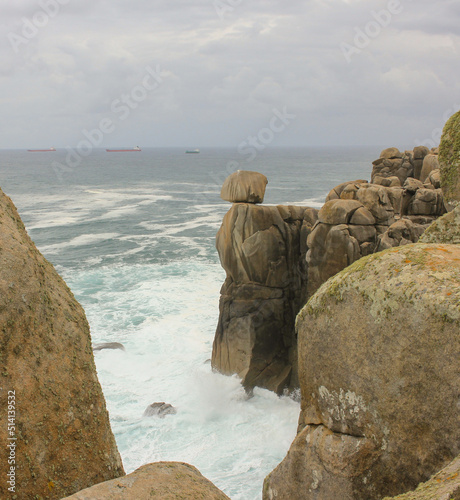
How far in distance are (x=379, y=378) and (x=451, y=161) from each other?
419 cm

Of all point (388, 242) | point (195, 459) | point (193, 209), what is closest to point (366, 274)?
point (388, 242)

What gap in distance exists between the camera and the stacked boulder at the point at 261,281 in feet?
66.7

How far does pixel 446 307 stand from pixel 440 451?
5.46 ft

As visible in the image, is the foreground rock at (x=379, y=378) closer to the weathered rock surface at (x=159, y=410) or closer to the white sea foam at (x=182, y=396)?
the white sea foam at (x=182, y=396)

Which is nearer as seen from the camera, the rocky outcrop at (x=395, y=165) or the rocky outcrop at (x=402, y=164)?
the rocky outcrop at (x=402, y=164)

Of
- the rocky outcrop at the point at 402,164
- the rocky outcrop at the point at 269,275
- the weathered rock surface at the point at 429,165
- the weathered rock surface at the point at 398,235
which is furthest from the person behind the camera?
the rocky outcrop at the point at 402,164

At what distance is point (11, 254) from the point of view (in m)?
4.69

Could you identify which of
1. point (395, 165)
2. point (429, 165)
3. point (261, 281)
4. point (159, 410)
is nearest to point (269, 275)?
point (261, 281)

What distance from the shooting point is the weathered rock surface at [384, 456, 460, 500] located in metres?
4.12

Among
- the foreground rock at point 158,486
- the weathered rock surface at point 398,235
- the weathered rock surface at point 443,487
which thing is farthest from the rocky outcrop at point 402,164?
the foreground rock at point 158,486

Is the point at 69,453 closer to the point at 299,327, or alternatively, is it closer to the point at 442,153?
the point at 299,327

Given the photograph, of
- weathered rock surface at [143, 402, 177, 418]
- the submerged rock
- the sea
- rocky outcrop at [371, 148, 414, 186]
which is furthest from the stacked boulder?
→ rocky outcrop at [371, 148, 414, 186]

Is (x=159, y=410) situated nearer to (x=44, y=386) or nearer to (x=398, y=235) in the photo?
(x=398, y=235)

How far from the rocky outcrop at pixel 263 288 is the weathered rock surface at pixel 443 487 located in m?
15.5
